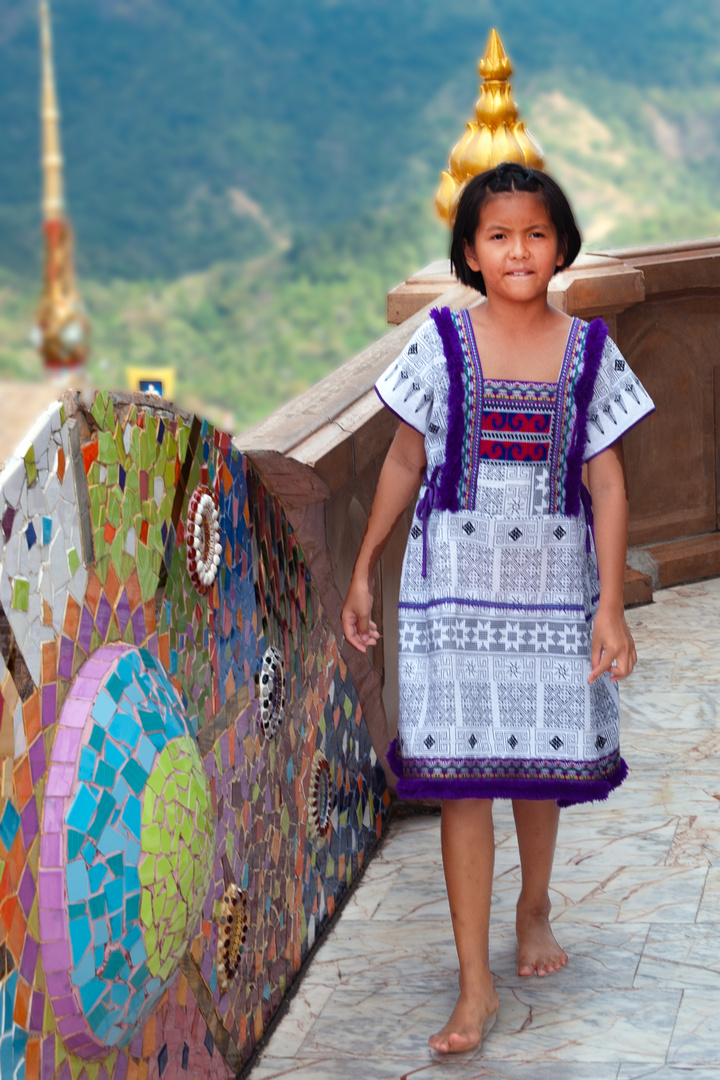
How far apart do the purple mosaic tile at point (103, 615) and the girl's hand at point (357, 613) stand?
0.69 m

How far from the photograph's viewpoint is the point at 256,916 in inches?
87.1

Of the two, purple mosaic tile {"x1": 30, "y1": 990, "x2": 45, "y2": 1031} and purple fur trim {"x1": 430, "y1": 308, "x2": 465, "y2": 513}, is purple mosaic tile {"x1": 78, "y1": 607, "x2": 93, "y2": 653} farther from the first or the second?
purple fur trim {"x1": 430, "y1": 308, "x2": 465, "y2": 513}

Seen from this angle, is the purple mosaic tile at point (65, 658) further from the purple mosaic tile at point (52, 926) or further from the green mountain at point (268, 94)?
the green mountain at point (268, 94)

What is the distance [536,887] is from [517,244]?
1.14 m

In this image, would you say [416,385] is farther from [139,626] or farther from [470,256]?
[139,626]

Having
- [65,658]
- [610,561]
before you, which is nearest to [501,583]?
[610,561]

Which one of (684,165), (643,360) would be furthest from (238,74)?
(643,360)

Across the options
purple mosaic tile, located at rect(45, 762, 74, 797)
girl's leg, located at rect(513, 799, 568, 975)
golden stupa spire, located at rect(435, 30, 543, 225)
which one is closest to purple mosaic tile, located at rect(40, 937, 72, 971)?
purple mosaic tile, located at rect(45, 762, 74, 797)

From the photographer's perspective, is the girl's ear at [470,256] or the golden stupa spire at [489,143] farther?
the golden stupa spire at [489,143]

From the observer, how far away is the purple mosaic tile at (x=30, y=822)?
1.41 metres

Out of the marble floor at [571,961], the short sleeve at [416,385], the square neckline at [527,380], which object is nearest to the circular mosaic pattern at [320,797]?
the marble floor at [571,961]

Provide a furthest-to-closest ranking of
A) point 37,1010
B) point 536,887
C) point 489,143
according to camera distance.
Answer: point 489,143 < point 536,887 < point 37,1010

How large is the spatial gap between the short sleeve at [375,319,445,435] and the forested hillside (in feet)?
147

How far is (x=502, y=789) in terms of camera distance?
88.5 inches
